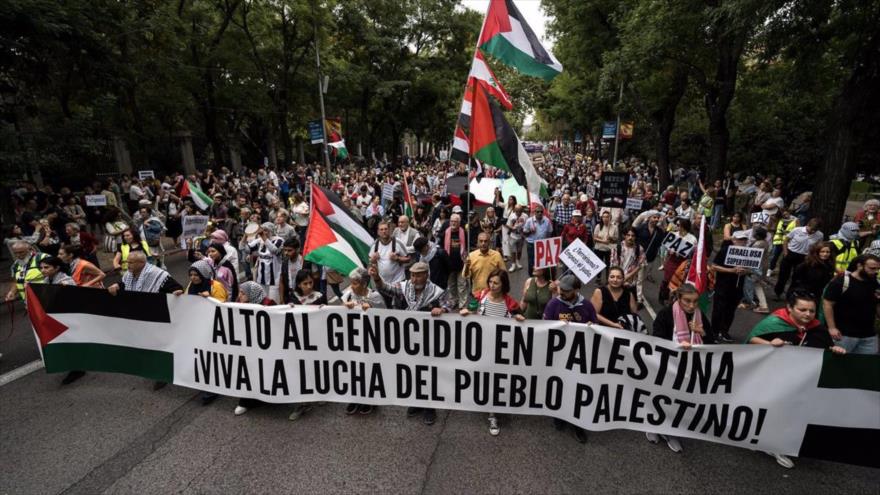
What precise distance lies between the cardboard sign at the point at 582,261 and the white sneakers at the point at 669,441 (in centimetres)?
171

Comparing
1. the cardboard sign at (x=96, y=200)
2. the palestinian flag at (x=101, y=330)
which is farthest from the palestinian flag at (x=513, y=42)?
the cardboard sign at (x=96, y=200)

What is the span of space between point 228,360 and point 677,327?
4.53 metres

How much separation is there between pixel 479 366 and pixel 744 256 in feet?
14.1

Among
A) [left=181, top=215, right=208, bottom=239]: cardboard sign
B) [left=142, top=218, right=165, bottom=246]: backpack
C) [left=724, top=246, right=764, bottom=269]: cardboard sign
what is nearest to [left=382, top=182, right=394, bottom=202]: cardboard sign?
[left=181, top=215, right=208, bottom=239]: cardboard sign

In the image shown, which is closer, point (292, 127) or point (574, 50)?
point (574, 50)

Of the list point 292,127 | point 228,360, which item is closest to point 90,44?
point 228,360

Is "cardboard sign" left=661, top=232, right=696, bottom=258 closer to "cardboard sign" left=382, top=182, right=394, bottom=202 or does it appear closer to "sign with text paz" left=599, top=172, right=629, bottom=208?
"sign with text paz" left=599, top=172, right=629, bottom=208

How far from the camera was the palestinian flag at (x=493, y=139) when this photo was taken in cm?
600

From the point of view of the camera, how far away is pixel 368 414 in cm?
472

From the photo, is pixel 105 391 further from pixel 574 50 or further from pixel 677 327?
pixel 574 50

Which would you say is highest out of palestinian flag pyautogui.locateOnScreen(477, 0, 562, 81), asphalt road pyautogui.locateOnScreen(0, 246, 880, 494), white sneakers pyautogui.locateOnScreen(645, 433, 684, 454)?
palestinian flag pyautogui.locateOnScreen(477, 0, 562, 81)

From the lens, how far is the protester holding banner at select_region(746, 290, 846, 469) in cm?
387

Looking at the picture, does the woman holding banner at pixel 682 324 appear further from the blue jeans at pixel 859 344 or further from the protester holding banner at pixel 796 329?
the blue jeans at pixel 859 344

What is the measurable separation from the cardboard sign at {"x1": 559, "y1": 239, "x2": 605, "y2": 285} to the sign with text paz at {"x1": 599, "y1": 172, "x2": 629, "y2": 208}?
16.8ft
